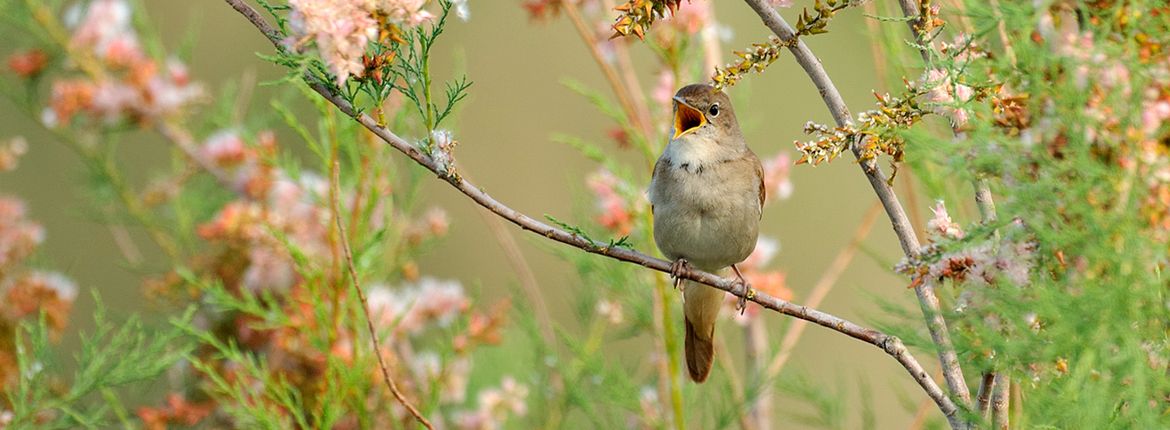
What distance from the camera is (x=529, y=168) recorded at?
20.2ft

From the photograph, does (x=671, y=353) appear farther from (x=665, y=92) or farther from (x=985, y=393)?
(x=985, y=393)

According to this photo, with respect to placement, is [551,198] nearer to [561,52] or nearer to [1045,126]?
[561,52]

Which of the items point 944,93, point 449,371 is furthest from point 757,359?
point 944,93

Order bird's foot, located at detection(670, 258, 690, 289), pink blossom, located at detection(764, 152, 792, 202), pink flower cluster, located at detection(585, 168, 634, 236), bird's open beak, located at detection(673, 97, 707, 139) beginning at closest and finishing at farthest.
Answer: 1. bird's foot, located at detection(670, 258, 690, 289)
2. bird's open beak, located at detection(673, 97, 707, 139)
3. pink flower cluster, located at detection(585, 168, 634, 236)
4. pink blossom, located at detection(764, 152, 792, 202)

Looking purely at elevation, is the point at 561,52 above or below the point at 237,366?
above

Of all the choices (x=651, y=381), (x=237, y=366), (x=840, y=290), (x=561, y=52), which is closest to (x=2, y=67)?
(x=237, y=366)

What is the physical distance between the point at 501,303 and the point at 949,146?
200cm

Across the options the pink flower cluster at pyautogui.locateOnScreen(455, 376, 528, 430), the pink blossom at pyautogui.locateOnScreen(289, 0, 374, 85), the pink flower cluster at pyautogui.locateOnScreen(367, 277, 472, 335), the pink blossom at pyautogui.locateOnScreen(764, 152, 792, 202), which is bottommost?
the pink blossom at pyautogui.locateOnScreen(289, 0, 374, 85)

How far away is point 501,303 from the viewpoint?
2.99 m

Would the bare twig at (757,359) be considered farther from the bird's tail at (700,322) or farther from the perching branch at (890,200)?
the perching branch at (890,200)

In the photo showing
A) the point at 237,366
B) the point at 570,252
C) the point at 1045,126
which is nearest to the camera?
the point at 1045,126

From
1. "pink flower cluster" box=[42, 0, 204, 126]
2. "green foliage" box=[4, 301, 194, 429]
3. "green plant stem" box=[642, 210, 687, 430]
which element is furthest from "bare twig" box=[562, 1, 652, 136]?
"pink flower cluster" box=[42, 0, 204, 126]

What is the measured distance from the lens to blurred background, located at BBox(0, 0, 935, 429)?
5.01 meters

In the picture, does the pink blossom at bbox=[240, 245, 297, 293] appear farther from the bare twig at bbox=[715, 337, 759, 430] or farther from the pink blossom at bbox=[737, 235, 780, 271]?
the pink blossom at bbox=[737, 235, 780, 271]
